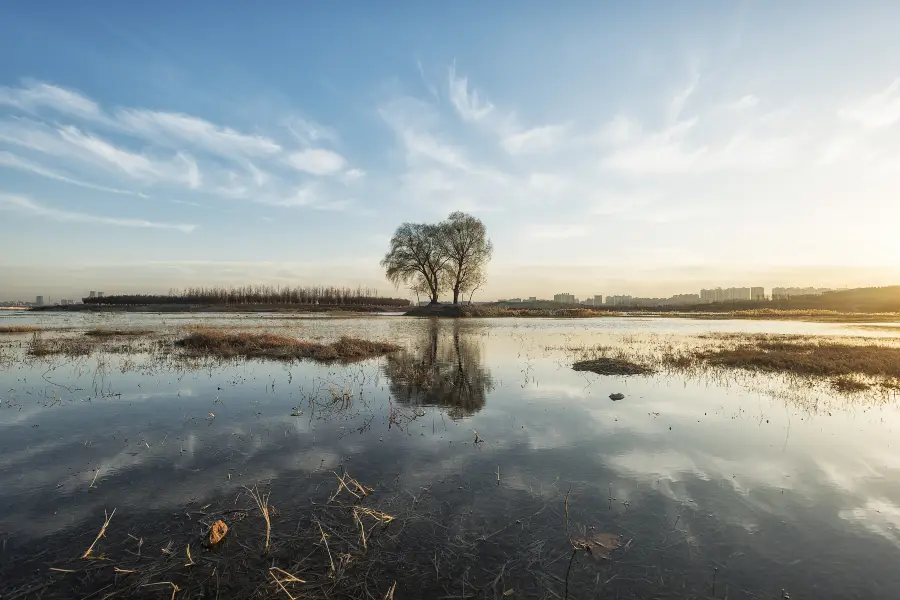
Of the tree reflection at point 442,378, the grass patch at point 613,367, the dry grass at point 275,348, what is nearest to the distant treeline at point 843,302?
the grass patch at point 613,367

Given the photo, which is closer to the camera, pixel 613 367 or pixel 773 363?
pixel 613 367

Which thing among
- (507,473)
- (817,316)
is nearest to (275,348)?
(507,473)

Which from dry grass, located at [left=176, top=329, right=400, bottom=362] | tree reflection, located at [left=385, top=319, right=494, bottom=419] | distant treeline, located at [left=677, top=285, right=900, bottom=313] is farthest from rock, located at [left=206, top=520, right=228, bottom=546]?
distant treeline, located at [left=677, top=285, right=900, bottom=313]

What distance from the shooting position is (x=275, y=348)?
23.1 m

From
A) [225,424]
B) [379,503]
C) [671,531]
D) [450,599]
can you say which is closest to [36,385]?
[225,424]

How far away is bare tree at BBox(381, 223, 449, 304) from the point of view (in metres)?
73.5

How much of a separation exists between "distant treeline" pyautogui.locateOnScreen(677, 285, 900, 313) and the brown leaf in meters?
115

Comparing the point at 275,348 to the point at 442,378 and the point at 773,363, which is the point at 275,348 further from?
the point at 773,363

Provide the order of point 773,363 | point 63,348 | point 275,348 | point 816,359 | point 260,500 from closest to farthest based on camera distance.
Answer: point 260,500, point 773,363, point 816,359, point 63,348, point 275,348

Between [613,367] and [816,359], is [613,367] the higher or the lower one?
the lower one

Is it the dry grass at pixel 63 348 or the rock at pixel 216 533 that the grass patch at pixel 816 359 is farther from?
the dry grass at pixel 63 348

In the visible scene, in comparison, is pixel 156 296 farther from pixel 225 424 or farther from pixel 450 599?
pixel 450 599

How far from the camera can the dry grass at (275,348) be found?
840 inches

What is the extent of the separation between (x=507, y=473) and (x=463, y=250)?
65142 mm
